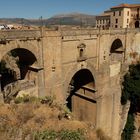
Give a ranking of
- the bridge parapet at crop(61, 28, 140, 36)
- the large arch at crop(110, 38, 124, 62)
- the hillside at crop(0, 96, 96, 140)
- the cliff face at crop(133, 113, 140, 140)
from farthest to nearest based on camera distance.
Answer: the large arch at crop(110, 38, 124, 62) < the cliff face at crop(133, 113, 140, 140) < the bridge parapet at crop(61, 28, 140, 36) < the hillside at crop(0, 96, 96, 140)

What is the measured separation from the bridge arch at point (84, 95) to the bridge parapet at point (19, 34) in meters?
7.54

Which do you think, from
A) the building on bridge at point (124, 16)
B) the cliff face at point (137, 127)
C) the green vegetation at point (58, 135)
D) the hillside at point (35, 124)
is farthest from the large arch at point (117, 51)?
the green vegetation at point (58, 135)

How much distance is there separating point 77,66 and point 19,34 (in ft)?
21.4

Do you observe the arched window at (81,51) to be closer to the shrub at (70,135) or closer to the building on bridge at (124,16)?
the shrub at (70,135)

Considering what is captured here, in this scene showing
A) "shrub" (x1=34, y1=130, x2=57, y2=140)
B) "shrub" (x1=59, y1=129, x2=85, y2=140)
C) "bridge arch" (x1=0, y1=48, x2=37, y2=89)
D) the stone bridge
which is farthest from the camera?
"bridge arch" (x1=0, y1=48, x2=37, y2=89)

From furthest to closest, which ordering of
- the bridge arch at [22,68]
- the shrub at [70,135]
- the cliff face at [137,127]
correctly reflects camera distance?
the cliff face at [137,127], the bridge arch at [22,68], the shrub at [70,135]

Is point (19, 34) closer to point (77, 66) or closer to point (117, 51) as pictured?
point (77, 66)

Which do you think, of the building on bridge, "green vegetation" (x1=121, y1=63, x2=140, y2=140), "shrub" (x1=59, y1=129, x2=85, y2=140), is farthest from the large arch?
"shrub" (x1=59, y1=129, x2=85, y2=140)

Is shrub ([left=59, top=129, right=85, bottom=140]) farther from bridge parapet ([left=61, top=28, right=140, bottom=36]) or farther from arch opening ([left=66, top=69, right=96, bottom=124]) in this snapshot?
arch opening ([left=66, top=69, right=96, bottom=124])

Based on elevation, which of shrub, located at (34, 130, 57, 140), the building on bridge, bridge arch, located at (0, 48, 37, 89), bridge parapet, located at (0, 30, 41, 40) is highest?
the building on bridge

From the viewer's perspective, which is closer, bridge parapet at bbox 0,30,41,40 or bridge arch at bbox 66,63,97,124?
bridge parapet at bbox 0,30,41,40

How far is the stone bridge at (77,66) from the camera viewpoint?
562 inches

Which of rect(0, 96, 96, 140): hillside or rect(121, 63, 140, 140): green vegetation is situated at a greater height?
rect(0, 96, 96, 140): hillside

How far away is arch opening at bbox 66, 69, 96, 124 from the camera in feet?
66.6
